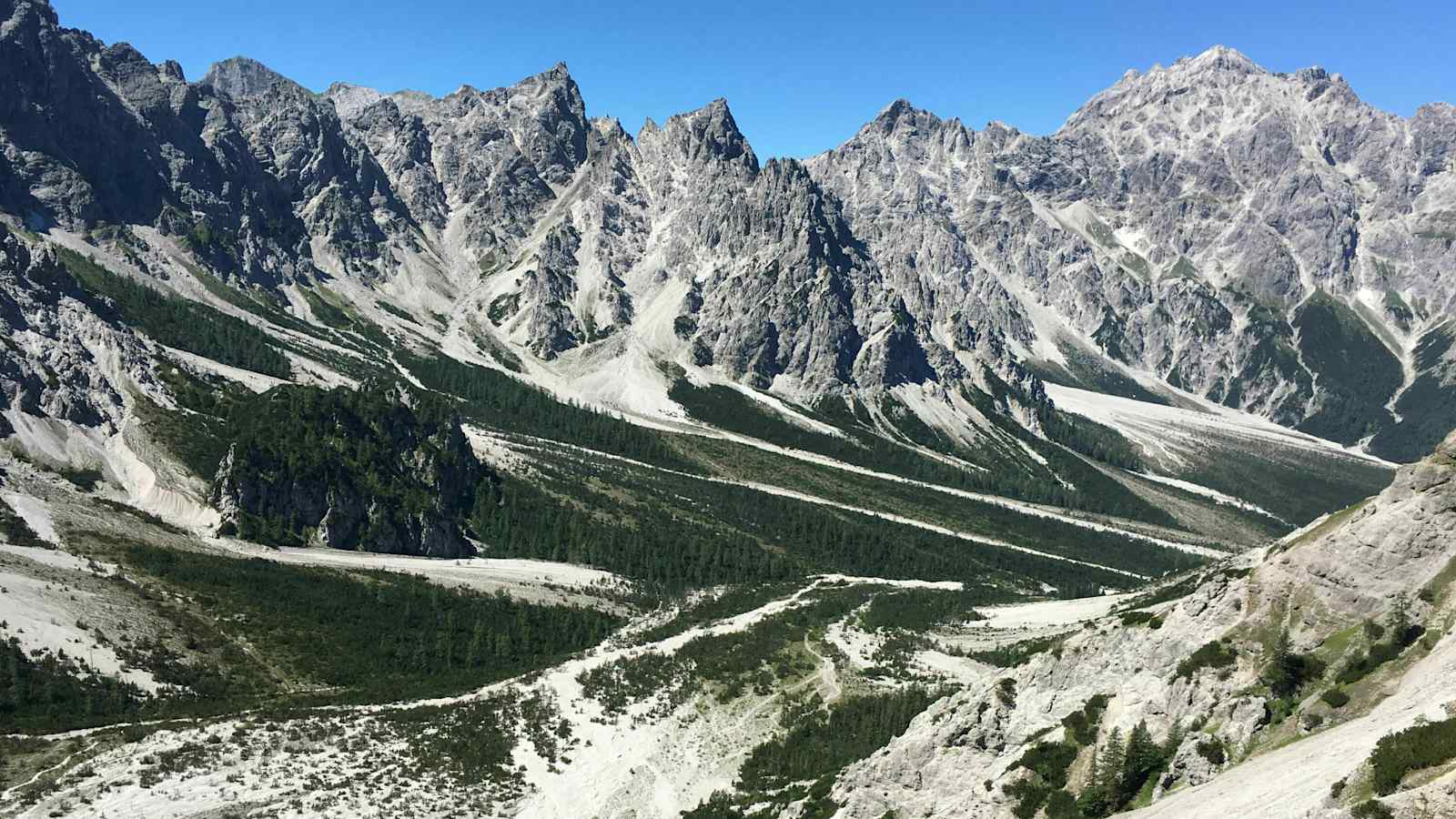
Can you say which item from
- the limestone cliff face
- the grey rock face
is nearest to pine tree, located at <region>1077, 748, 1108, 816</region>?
the limestone cliff face

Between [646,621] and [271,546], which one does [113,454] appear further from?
[646,621]

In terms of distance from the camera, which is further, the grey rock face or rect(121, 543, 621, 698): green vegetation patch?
the grey rock face

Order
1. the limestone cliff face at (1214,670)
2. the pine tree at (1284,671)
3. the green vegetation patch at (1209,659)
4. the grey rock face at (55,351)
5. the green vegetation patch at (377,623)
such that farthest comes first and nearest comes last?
the grey rock face at (55,351) → the green vegetation patch at (377,623) → the green vegetation patch at (1209,659) → the limestone cliff face at (1214,670) → the pine tree at (1284,671)

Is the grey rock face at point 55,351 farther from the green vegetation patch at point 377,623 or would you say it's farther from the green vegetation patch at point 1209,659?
the green vegetation patch at point 1209,659

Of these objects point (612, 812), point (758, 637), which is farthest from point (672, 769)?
point (758, 637)

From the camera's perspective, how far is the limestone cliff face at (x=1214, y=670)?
42.4 meters

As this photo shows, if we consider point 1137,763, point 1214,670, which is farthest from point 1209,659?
point 1137,763

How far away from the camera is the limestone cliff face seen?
1670 inches

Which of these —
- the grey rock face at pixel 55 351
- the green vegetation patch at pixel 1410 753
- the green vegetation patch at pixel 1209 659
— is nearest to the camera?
the green vegetation patch at pixel 1410 753

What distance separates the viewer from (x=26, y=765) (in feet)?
251

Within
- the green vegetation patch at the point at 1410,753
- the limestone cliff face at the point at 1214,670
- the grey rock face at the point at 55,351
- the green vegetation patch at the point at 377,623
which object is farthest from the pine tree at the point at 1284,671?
the grey rock face at the point at 55,351

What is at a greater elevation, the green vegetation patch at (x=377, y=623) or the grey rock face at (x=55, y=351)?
the grey rock face at (x=55, y=351)

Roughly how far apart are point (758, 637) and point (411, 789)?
174 ft

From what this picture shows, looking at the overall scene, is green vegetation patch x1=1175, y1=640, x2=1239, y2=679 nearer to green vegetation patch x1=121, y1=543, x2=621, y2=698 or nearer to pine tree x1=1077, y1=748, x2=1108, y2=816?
pine tree x1=1077, y1=748, x2=1108, y2=816
